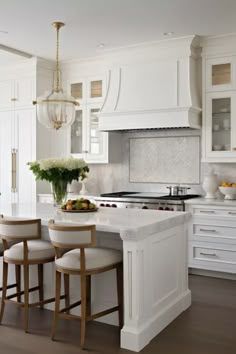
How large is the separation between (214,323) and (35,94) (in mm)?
4169

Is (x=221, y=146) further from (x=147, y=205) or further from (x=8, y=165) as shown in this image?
(x=8, y=165)

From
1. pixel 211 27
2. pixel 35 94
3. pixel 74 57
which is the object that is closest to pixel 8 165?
pixel 35 94

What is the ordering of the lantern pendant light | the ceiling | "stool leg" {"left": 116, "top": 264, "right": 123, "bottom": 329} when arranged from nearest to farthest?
1. "stool leg" {"left": 116, "top": 264, "right": 123, "bottom": 329}
2. the ceiling
3. the lantern pendant light

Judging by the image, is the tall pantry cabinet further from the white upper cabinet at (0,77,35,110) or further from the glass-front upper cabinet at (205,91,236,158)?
the glass-front upper cabinet at (205,91,236,158)

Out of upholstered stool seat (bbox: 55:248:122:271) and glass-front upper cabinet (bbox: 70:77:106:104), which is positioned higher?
glass-front upper cabinet (bbox: 70:77:106:104)

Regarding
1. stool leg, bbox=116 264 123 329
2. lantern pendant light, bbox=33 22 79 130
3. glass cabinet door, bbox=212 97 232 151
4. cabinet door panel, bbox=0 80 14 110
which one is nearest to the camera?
stool leg, bbox=116 264 123 329

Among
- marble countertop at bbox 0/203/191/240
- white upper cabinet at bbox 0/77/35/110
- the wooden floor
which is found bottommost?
the wooden floor

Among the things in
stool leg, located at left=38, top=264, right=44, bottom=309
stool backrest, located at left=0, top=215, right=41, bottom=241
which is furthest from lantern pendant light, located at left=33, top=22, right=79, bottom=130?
stool leg, located at left=38, top=264, right=44, bottom=309

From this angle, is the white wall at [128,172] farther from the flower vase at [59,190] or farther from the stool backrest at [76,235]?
the stool backrest at [76,235]

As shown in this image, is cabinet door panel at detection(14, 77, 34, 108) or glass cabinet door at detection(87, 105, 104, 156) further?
cabinet door panel at detection(14, 77, 34, 108)

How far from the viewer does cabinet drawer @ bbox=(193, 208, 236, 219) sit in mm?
4809

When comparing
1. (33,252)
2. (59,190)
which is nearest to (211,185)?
(59,190)

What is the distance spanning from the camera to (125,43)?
5574mm

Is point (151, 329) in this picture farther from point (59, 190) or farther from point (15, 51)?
point (15, 51)
